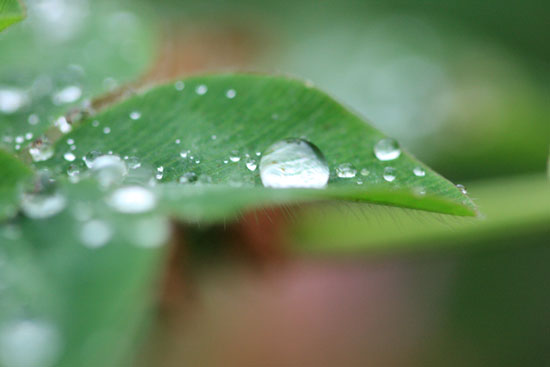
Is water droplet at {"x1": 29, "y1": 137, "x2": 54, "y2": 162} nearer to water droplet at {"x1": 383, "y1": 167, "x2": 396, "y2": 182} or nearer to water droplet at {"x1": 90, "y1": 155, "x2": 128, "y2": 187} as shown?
water droplet at {"x1": 90, "y1": 155, "x2": 128, "y2": 187}

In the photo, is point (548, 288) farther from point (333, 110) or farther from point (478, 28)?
point (333, 110)

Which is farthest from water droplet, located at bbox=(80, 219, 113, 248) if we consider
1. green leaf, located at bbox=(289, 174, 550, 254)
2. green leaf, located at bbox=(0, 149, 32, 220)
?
green leaf, located at bbox=(289, 174, 550, 254)

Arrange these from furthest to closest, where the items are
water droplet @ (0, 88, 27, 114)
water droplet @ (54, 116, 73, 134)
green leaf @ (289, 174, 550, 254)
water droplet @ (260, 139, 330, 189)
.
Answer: green leaf @ (289, 174, 550, 254) → water droplet @ (0, 88, 27, 114) → water droplet @ (54, 116, 73, 134) → water droplet @ (260, 139, 330, 189)

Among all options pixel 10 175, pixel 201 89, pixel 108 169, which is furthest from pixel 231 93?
pixel 10 175

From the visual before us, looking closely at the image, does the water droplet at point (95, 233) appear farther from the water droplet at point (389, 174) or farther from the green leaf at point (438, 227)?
the green leaf at point (438, 227)

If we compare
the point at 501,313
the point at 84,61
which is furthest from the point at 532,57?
the point at 84,61
